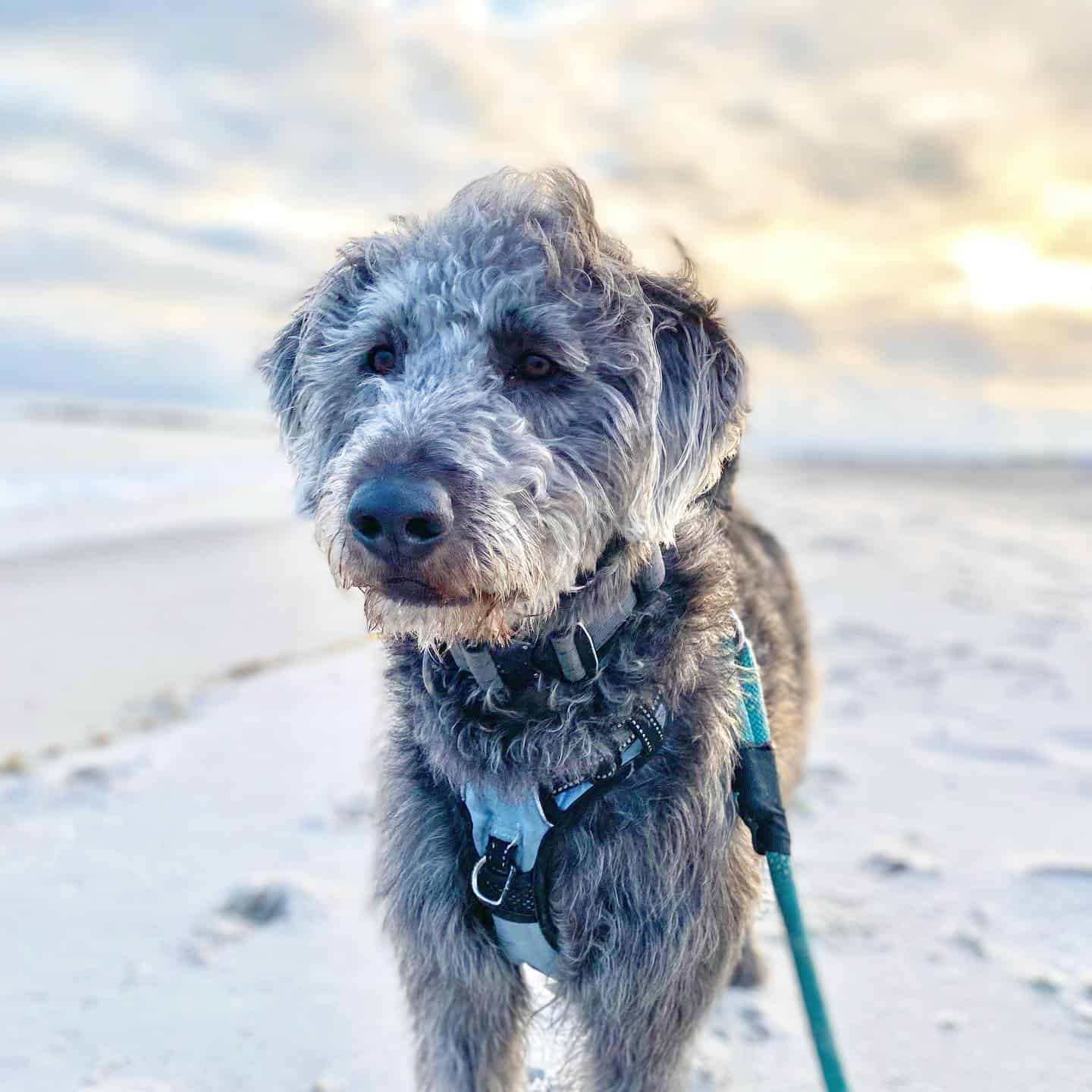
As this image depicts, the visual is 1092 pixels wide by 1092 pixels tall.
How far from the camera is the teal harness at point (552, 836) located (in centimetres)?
222

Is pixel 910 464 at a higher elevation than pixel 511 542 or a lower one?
higher

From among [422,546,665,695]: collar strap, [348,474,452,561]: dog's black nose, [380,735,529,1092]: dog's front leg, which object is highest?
[348,474,452,561]: dog's black nose

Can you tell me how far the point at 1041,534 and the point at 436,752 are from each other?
41.5 ft

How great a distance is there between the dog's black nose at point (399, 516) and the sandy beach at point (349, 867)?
161 cm

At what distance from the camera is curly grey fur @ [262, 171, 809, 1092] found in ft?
7.18

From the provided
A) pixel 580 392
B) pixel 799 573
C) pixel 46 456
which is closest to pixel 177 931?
pixel 580 392

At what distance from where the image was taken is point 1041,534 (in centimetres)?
1305

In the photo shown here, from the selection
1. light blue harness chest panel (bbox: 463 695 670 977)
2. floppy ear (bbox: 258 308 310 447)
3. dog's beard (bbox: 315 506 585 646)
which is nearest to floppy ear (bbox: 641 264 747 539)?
dog's beard (bbox: 315 506 585 646)

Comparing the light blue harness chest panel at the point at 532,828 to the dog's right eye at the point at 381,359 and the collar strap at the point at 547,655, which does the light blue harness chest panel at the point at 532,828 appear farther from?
the dog's right eye at the point at 381,359

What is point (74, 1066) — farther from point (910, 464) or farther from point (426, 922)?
point (910, 464)

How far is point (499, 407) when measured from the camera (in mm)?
2297

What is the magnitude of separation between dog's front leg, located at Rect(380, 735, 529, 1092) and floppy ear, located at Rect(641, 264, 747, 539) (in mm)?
922

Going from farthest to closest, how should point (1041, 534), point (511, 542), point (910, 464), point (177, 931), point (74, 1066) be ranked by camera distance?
point (910, 464)
point (1041, 534)
point (177, 931)
point (74, 1066)
point (511, 542)

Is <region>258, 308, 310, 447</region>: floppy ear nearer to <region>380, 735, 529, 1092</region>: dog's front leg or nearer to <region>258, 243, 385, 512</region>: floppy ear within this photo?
<region>258, 243, 385, 512</region>: floppy ear
